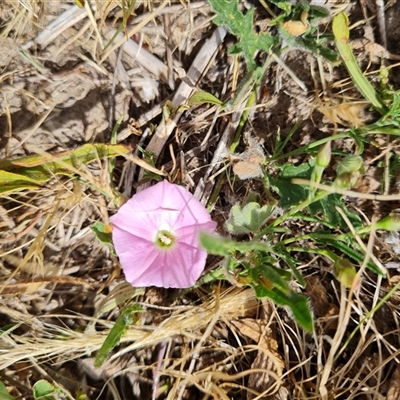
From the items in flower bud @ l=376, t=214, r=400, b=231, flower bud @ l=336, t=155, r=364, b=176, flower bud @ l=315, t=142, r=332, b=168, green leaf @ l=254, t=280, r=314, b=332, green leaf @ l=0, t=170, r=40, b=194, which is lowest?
green leaf @ l=254, t=280, r=314, b=332

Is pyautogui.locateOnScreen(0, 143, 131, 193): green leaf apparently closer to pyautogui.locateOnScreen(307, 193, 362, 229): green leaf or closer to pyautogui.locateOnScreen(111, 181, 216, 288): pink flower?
pyautogui.locateOnScreen(111, 181, 216, 288): pink flower

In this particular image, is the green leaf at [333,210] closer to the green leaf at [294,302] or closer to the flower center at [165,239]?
the green leaf at [294,302]

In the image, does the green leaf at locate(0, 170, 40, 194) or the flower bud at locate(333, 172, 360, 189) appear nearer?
the flower bud at locate(333, 172, 360, 189)

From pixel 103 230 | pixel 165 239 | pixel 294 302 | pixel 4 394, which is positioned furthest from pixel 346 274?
pixel 4 394

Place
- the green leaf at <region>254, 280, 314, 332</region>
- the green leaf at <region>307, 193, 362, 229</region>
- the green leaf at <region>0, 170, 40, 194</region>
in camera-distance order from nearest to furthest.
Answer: the green leaf at <region>254, 280, 314, 332</region>, the green leaf at <region>307, 193, 362, 229</region>, the green leaf at <region>0, 170, 40, 194</region>

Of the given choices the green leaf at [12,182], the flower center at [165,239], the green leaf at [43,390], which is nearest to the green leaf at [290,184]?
the flower center at [165,239]

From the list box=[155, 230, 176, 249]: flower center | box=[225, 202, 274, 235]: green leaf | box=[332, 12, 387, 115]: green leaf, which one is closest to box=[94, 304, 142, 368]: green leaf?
box=[155, 230, 176, 249]: flower center
